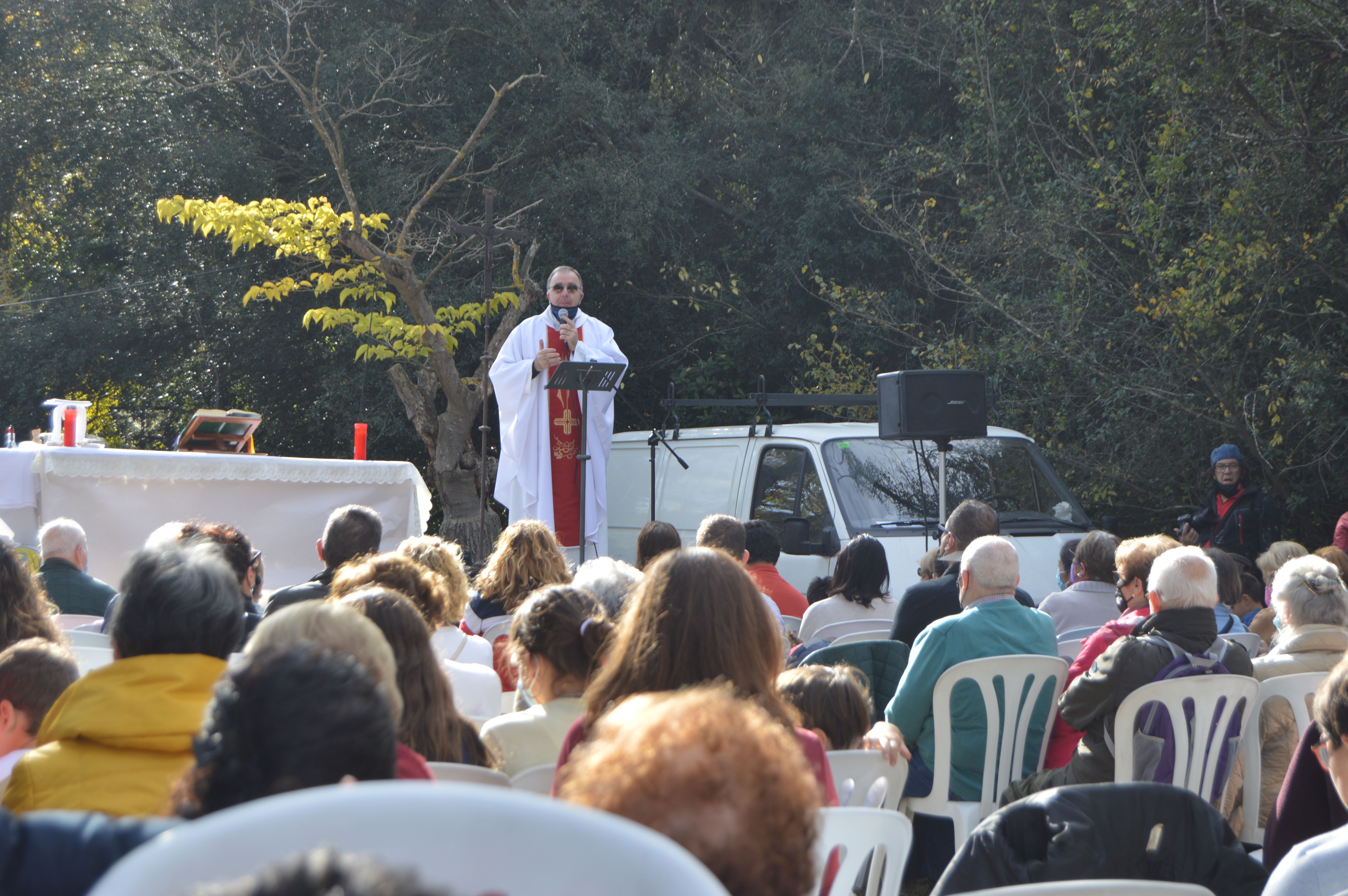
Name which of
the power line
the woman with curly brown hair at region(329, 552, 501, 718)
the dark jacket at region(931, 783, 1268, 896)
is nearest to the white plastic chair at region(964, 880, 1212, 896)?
the dark jacket at region(931, 783, 1268, 896)

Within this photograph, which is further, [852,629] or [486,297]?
[486,297]

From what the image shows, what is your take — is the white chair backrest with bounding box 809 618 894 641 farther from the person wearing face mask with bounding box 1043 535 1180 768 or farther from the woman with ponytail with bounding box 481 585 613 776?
the woman with ponytail with bounding box 481 585 613 776

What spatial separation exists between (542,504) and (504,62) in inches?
262

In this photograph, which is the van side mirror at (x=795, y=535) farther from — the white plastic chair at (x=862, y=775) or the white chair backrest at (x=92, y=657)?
the white chair backrest at (x=92, y=657)

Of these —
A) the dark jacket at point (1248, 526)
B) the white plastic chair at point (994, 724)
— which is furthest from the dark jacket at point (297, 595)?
the dark jacket at point (1248, 526)

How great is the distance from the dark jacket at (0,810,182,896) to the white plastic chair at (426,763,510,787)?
1162 millimetres

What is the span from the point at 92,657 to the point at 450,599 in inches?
44.2

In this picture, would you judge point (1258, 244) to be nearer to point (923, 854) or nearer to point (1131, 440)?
point (1131, 440)

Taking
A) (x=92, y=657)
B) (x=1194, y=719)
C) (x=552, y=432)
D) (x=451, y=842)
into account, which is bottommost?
(x=1194, y=719)

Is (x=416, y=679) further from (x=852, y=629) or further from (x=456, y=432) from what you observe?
(x=456, y=432)

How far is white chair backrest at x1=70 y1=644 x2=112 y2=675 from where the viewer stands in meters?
3.63

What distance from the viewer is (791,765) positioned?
1.17 m

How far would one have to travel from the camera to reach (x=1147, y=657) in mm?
3584

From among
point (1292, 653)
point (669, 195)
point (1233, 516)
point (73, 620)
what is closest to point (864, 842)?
point (1292, 653)
